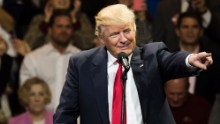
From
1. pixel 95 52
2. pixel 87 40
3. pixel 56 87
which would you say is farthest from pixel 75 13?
pixel 95 52

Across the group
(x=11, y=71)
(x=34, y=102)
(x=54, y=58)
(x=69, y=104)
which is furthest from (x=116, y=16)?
(x=11, y=71)

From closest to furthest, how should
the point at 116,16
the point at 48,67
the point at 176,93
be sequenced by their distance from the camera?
the point at 116,16 < the point at 176,93 < the point at 48,67

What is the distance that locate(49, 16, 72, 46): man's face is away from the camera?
5539 mm

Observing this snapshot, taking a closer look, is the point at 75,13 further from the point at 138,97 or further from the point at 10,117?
the point at 138,97

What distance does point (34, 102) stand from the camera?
5152 millimetres

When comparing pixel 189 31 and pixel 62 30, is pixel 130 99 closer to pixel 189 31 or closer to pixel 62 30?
pixel 189 31

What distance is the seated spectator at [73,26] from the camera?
18.8ft

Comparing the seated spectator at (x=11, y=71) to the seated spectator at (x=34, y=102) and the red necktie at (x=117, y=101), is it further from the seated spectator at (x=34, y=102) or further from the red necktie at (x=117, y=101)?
the red necktie at (x=117, y=101)

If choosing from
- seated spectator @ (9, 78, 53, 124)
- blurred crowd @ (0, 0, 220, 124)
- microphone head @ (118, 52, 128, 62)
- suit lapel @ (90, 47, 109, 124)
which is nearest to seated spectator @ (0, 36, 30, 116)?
blurred crowd @ (0, 0, 220, 124)

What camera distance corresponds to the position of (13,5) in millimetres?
5875

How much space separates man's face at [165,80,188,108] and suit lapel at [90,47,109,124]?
6.91 feet

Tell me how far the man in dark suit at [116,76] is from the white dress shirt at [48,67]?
245cm

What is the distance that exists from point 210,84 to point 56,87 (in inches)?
49.3

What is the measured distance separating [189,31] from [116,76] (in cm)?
259
